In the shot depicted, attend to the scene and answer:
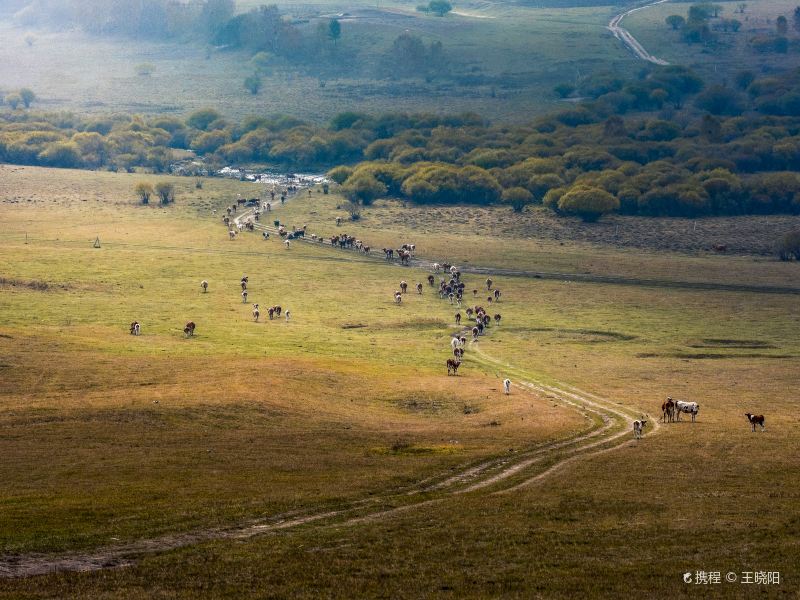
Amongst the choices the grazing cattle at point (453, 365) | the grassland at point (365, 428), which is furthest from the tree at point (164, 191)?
the grazing cattle at point (453, 365)

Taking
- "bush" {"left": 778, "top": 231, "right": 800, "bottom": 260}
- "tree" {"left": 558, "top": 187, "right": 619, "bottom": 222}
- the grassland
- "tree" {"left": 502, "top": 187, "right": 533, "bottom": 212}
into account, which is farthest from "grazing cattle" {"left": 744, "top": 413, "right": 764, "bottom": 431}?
"tree" {"left": 502, "top": 187, "right": 533, "bottom": 212}

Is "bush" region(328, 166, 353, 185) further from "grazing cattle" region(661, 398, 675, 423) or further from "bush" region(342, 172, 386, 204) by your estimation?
"grazing cattle" region(661, 398, 675, 423)

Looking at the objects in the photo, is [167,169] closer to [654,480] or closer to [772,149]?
[772,149]

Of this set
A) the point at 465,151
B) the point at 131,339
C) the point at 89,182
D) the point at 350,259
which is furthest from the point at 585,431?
the point at 465,151

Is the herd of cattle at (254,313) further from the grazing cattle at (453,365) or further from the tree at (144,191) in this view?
the tree at (144,191)

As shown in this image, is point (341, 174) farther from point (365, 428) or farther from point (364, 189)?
point (365, 428)

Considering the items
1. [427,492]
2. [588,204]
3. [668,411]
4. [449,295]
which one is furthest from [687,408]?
[588,204]

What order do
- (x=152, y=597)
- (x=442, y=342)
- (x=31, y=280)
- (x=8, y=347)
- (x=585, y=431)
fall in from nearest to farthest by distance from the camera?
(x=152, y=597) < (x=585, y=431) < (x=8, y=347) < (x=442, y=342) < (x=31, y=280)
